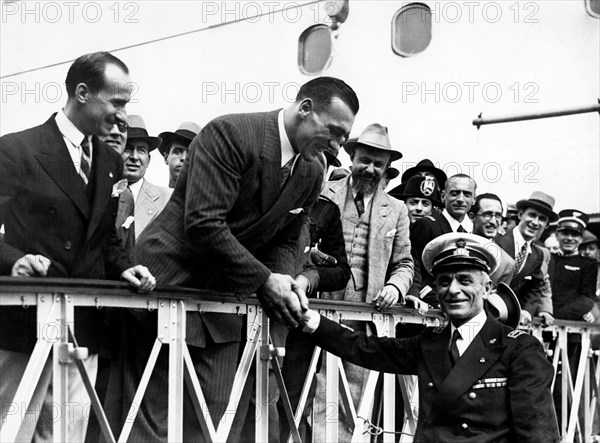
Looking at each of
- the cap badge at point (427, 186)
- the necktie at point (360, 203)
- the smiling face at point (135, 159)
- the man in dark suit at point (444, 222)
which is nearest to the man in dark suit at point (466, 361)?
the necktie at point (360, 203)

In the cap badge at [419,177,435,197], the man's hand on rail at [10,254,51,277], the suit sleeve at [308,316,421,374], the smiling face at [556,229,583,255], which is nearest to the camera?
the man's hand on rail at [10,254,51,277]

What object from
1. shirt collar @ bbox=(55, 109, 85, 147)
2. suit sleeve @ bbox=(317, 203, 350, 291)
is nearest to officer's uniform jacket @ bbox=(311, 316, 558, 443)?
suit sleeve @ bbox=(317, 203, 350, 291)

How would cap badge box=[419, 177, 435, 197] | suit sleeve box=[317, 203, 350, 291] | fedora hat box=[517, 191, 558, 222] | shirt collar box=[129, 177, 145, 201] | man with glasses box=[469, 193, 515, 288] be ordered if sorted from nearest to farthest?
1. suit sleeve box=[317, 203, 350, 291]
2. shirt collar box=[129, 177, 145, 201]
3. man with glasses box=[469, 193, 515, 288]
4. cap badge box=[419, 177, 435, 197]
5. fedora hat box=[517, 191, 558, 222]

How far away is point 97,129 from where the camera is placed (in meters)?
4.75

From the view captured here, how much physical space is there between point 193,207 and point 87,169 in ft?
1.83

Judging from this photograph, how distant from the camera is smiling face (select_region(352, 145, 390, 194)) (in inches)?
284

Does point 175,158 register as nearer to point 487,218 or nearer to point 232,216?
point 232,216

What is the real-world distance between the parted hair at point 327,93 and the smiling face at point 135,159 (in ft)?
8.75

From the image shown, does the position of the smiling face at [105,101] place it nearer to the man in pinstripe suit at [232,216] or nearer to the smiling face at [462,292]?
the man in pinstripe suit at [232,216]

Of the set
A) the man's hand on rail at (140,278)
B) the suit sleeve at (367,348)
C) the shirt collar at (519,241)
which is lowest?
the suit sleeve at (367,348)

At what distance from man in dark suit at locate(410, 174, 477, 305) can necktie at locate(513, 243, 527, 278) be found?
62cm

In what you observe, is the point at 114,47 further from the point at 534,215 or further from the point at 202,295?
the point at 202,295

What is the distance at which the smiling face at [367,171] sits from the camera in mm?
7203

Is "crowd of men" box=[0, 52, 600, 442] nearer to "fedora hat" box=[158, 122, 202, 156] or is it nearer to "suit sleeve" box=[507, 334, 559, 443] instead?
"suit sleeve" box=[507, 334, 559, 443]
